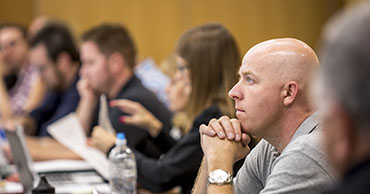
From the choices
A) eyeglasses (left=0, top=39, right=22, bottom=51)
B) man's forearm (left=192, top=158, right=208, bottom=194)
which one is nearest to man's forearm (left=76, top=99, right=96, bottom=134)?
eyeglasses (left=0, top=39, right=22, bottom=51)

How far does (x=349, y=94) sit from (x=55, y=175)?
261cm

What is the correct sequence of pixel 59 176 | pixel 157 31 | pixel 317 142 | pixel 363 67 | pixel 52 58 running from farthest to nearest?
pixel 157 31 < pixel 52 58 < pixel 59 176 < pixel 317 142 < pixel 363 67

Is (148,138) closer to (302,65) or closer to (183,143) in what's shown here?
(183,143)

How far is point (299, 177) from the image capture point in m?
1.49

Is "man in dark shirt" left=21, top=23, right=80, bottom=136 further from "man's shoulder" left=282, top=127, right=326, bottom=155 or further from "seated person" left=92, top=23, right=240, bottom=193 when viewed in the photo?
"man's shoulder" left=282, top=127, right=326, bottom=155

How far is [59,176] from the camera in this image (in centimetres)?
317

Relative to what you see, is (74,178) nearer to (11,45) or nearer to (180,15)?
(11,45)

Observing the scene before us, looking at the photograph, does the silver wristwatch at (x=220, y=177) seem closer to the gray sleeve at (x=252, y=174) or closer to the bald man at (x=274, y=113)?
the bald man at (x=274, y=113)

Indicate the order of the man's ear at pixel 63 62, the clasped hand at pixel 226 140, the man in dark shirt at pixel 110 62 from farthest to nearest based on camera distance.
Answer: the man's ear at pixel 63 62
the man in dark shirt at pixel 110 62
the clasped hand at pixel 226 140

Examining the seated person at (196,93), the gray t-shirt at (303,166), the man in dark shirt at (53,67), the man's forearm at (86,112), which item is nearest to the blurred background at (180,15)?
the man in dark shirt at (53,67)

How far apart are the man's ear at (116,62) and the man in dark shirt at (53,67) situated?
0.95 m

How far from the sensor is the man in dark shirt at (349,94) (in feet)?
2.48

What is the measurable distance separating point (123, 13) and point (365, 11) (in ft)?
21.1

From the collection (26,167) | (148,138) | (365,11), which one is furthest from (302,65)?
(148,138)
